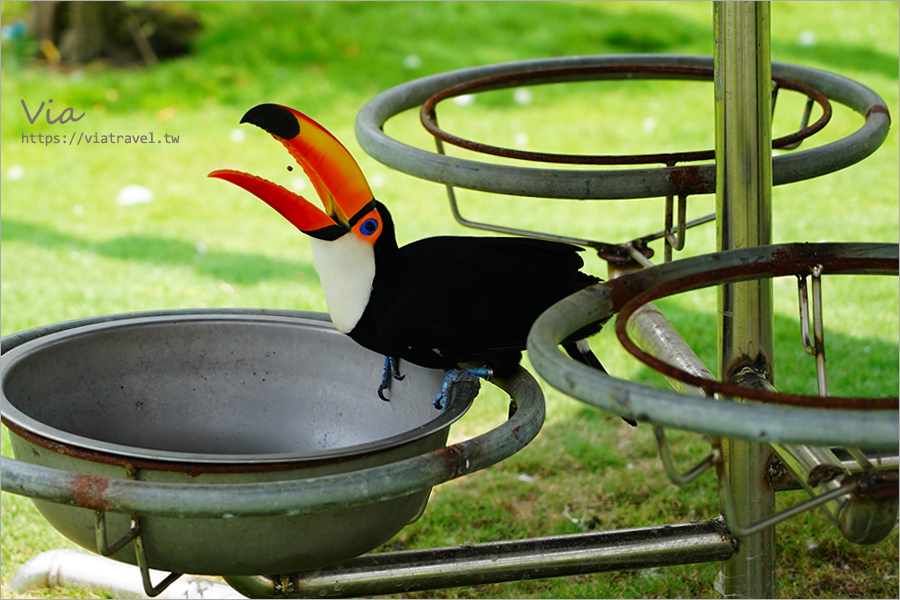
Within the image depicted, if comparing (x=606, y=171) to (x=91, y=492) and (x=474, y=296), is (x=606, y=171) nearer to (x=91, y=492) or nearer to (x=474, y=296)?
(x=474, y=296)

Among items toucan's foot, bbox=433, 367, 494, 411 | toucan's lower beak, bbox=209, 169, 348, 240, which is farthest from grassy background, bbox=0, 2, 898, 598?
toucan's lower beak, bbox=209, 169, 348, 240

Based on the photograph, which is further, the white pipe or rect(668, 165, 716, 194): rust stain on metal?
the white pipe

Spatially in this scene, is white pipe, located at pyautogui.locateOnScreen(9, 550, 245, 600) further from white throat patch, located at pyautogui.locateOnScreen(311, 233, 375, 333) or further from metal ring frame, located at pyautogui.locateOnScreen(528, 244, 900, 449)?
metal ring frame, located at pyautogui.locateOnScreen(528, 244, 900, 449)

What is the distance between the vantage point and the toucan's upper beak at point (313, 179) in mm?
1258

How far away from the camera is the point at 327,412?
1.69 metres

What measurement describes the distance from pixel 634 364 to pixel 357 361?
1.50 meters

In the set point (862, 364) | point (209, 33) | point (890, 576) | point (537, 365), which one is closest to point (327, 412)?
point (537, 365)

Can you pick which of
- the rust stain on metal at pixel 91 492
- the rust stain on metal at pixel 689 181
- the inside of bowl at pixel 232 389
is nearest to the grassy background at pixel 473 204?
the inside of bowl at pixel 232 389

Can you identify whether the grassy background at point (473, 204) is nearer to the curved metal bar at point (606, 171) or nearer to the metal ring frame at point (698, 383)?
the curved metal bar at point (606, 171)

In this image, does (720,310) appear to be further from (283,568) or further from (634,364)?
(634,364)

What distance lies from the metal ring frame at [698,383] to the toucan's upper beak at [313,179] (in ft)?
1.42

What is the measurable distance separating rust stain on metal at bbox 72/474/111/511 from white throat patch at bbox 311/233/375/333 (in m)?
0.47

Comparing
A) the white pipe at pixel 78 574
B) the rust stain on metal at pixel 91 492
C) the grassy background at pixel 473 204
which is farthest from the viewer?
the grassy background at pixel 473 204

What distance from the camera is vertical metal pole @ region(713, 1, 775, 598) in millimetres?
1475
